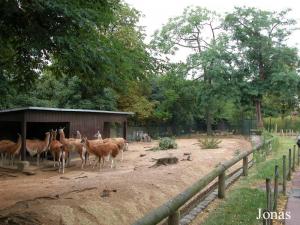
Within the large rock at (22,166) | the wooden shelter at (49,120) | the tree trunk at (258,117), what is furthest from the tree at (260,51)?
the large rock at (22,166)

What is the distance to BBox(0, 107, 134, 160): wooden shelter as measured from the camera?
2214cm

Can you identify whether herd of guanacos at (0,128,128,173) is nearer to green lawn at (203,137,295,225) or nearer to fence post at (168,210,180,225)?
green lawn at (203,137,295,225)

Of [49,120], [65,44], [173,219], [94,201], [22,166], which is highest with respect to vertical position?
[65,44]

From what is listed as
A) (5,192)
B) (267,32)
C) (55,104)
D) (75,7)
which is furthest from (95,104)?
(75,7)

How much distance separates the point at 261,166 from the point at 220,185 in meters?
6.70

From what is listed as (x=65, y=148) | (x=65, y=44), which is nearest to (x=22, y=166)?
(x=65, y=148)

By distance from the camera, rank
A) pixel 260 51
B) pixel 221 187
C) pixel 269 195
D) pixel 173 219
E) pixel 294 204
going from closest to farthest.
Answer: pixel 173 219 < pixel 269 195 < pixel 294 204 < pixel 221 187 < pixel 260 51

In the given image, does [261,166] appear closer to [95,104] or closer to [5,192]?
[5,192]

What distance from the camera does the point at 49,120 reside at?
23.6 metres

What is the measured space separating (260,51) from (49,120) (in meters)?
27.1

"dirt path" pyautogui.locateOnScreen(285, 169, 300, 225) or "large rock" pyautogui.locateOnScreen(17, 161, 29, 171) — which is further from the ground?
"dirt path" pyautogui.locateOnScreen(285, 169, 300, 225)

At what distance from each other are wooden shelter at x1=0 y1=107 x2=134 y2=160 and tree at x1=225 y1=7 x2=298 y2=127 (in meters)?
17.7

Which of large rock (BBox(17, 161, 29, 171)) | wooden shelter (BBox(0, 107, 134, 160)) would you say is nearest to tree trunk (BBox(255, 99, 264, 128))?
wooden shelter (BBox(0, 107, 134, 160))

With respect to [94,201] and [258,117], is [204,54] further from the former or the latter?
[94,201]
